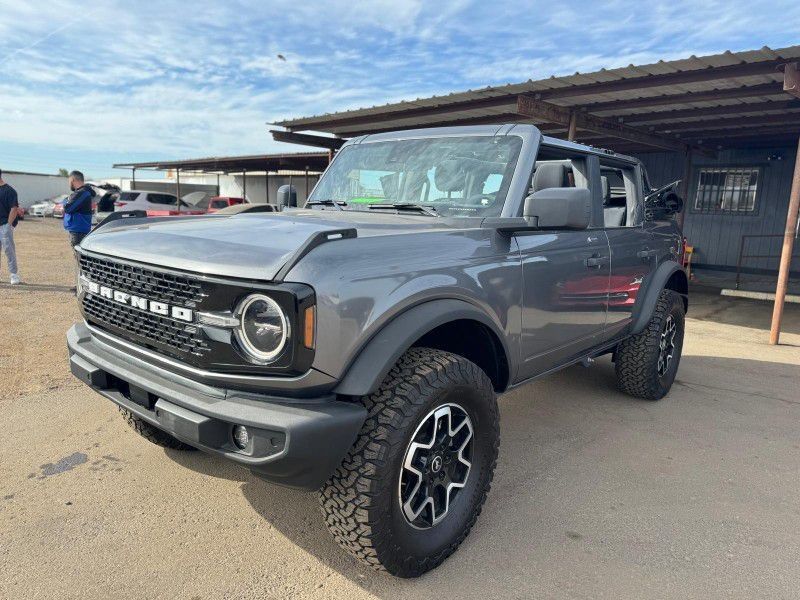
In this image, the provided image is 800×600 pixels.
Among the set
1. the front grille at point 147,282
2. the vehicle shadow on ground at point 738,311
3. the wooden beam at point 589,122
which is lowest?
the vehicle shadow on ground at point 738,311

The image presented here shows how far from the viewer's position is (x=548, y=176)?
3.01 metres

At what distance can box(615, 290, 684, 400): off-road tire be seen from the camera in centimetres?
427

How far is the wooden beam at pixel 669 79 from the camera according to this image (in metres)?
6.21

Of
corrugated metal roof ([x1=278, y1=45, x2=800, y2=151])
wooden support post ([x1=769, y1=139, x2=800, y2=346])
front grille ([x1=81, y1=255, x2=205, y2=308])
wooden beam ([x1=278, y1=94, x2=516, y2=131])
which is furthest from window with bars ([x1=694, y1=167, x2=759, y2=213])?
front grille ([x1=81, y1=255, x2=205, y2=308])

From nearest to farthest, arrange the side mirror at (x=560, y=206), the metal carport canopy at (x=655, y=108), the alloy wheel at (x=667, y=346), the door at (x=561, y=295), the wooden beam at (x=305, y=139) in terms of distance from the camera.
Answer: the side mirror at (x=560, y=206) < the door at (x=561, y=295) < the alloy wheel at (x=667, y=346) < the metal carport canopy at (x=655, y=108) < the wooden beam at (x=305, y=139)

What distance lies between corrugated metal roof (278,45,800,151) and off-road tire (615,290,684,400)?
10.8 feet

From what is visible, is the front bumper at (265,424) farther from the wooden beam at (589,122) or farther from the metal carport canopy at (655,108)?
the wooden beam at (589,122)

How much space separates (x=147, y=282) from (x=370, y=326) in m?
0.91

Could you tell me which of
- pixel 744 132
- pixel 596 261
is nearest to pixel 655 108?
pixel 744 132

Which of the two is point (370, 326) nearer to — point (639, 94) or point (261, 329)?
point (261, 329)

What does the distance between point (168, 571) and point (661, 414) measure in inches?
140

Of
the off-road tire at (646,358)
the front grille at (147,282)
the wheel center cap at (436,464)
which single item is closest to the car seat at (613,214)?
the off-road tire at (646,358)

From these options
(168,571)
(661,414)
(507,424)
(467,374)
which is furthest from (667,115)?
(168,571)

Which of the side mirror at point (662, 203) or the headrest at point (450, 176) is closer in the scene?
the headrest at point (450, 176)
